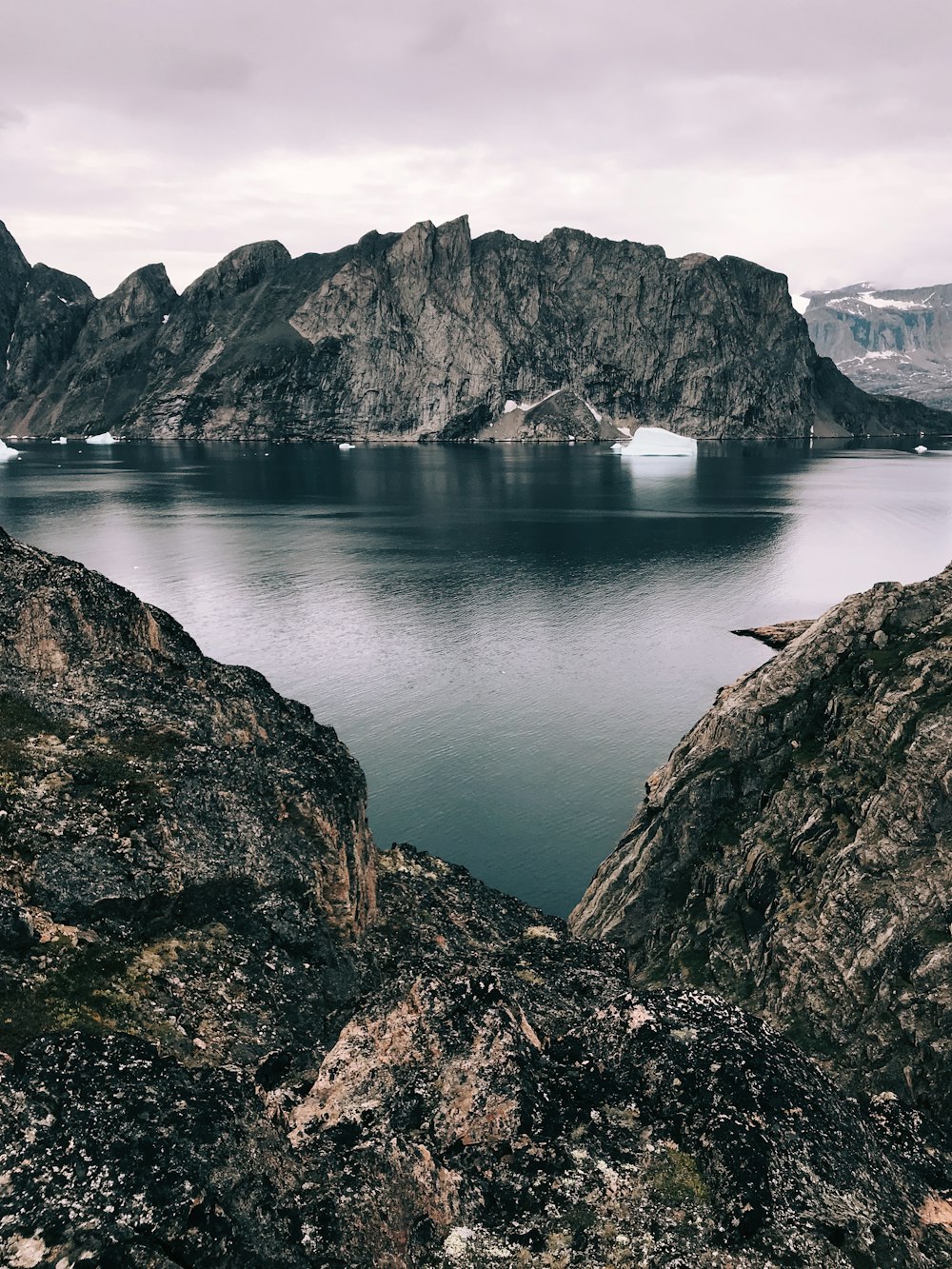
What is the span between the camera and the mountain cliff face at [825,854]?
83.0 feet

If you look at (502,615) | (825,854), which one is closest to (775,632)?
(502,615)

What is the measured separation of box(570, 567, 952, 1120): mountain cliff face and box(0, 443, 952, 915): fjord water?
920cm

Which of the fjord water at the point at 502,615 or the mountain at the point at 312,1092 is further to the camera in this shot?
the fjord water at the point at 502,615

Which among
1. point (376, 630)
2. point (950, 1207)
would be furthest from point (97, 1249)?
point (376, 630)

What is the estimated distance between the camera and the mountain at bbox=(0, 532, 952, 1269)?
12.7 m

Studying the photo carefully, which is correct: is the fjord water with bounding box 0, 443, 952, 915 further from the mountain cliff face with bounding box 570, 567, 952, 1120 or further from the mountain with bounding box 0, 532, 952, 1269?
the mountain with bounding box 0, 532, 952, 1269

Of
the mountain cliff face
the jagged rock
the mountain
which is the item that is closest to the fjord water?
the jagged rock

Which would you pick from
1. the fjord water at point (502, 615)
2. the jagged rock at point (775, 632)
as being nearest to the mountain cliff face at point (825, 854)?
the fjord water at point (502, 615)

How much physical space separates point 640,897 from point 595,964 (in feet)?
13.3

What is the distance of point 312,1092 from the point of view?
1627cm

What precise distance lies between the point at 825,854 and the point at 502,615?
70551 mm

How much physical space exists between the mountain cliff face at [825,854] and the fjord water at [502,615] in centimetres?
920

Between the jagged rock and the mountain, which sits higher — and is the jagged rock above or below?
below

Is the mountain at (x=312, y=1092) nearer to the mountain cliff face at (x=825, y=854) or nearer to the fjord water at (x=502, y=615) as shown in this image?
the mountain cliff face at (x=825, y=854)
